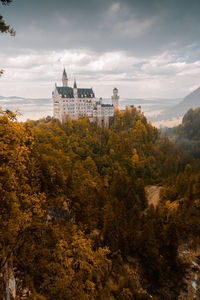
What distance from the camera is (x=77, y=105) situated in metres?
106

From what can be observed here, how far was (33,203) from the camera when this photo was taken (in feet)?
35.5

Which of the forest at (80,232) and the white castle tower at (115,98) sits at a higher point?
the white castle tower at (115,98)

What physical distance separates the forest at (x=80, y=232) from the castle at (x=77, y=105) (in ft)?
95.8

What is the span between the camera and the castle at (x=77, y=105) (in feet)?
336

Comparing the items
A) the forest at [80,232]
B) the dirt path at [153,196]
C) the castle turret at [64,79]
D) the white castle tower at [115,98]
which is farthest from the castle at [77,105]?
the dirt path at [153,196]

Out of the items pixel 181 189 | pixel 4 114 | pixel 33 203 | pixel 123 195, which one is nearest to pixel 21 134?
pixel 4 114

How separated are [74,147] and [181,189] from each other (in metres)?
53.9

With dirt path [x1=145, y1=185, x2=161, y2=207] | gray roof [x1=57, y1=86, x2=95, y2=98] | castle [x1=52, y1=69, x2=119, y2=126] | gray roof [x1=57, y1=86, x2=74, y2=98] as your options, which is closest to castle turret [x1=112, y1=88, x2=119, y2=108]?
castle [x1=52, y1=69, x2=119, y2=126]

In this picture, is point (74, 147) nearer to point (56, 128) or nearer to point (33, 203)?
point (56, 128)

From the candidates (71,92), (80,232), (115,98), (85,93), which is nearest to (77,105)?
(71,92)

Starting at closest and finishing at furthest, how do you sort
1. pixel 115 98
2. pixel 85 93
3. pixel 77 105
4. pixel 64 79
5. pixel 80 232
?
pixel 80 232 < pixel 77 105 < pixel 85 93 < pixel 64 79 < pixel 115 98

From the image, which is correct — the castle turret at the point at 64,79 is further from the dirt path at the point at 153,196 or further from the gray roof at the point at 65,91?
the dirt path at the point at 153,196

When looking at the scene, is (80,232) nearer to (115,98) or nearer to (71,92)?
(71,92)

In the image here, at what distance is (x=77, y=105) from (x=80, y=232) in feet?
325
